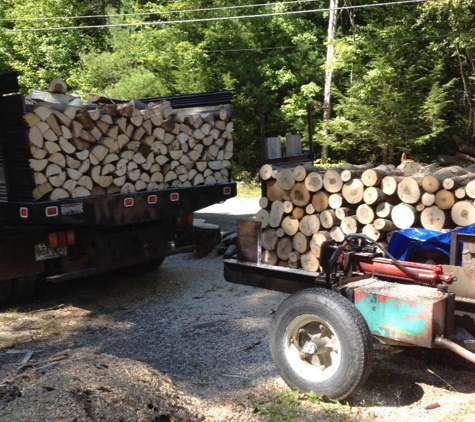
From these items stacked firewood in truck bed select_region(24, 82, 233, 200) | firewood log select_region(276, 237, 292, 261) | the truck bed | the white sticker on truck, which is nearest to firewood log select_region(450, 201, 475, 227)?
firewood log select_region(276, 237, 292, 261)

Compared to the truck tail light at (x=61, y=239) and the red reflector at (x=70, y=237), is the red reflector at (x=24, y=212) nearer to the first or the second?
the truck tail light at (x=61, y=239)

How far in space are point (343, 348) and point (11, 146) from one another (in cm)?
385

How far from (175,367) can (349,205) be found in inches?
101

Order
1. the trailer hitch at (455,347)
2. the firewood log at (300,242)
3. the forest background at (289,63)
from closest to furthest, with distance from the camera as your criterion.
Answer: the trailer hitch at (455,347), the firewood log at (300,242), the forest background at (289,63)

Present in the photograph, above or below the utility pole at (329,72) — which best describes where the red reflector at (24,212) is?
below

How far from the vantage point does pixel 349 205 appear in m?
5.85

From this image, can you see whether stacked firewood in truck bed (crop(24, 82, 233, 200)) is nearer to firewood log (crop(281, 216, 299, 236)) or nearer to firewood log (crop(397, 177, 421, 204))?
firewood log (crop(281, 216, 299, 236))

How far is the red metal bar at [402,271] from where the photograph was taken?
3693 millimetres

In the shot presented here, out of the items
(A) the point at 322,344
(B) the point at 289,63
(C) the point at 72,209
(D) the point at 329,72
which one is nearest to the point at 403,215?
(A) the point at 322,344

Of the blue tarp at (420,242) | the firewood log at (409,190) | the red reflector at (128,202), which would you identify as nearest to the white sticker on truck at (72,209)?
the red reflector at (128,202)

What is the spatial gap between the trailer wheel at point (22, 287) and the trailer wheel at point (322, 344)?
343cm

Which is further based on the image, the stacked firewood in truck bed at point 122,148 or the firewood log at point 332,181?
the firewood log at point 332,181

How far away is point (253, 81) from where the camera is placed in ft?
66.1

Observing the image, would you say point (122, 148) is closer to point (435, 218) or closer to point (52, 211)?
point (52, 211)
